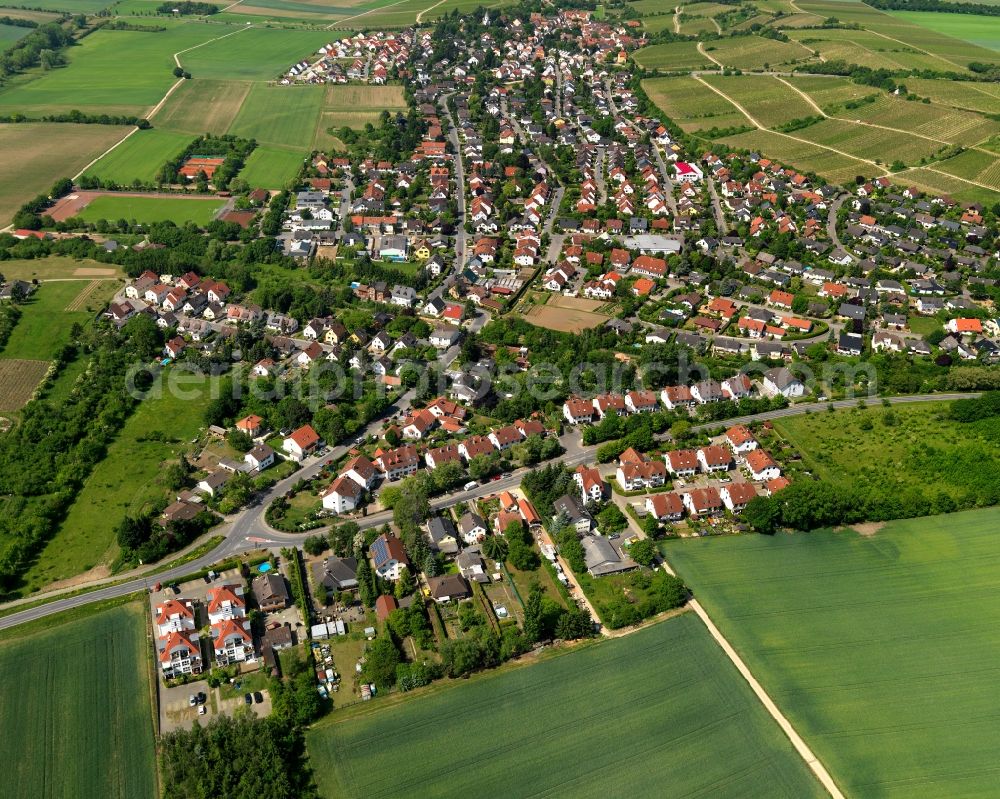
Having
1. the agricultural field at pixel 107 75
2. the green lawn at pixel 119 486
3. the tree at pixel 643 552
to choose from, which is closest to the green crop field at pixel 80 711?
the green lawn at pixel 119 486

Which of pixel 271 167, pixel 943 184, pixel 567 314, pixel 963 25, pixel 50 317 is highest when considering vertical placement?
pixel 963 25

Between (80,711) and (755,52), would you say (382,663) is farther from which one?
(755,52)

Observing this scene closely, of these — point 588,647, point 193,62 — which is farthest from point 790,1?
point 588,647

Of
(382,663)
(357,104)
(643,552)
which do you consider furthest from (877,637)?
(357,104)

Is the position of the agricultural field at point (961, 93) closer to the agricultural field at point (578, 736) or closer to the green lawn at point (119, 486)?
the agricultural field at point (578, 736)

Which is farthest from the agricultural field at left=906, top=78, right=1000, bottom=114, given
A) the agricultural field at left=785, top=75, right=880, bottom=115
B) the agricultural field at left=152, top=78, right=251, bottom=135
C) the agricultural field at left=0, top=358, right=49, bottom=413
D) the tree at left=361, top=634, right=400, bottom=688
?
the agricultural field at left=0, top=358, right=49, bottom=413

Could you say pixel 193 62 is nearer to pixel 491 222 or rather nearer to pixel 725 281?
pixel 491 222
